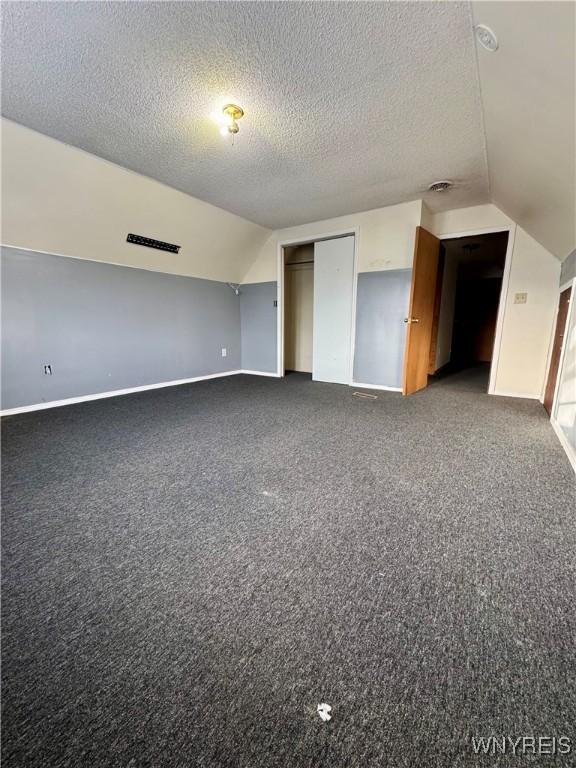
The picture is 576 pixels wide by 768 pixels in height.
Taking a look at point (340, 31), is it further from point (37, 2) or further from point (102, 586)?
point (102, 586)

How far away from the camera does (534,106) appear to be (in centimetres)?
167

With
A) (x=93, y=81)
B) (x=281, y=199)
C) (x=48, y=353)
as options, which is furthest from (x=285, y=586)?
(x=281, y=199)

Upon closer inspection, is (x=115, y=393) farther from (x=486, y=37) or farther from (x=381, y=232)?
(x=486, y=37)

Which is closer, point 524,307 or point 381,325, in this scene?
point 524,307

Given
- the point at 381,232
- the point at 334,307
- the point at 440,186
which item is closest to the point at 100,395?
the point at 334,307

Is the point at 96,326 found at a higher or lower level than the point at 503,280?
lower

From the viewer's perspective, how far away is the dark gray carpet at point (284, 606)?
2.40 feet

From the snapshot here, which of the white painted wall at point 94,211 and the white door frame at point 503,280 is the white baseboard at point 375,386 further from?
the white painted wall at point 94,211

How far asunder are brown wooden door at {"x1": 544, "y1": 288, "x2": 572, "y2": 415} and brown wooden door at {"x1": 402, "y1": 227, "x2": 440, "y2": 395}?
1.37 meters

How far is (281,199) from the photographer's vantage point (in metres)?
3.66

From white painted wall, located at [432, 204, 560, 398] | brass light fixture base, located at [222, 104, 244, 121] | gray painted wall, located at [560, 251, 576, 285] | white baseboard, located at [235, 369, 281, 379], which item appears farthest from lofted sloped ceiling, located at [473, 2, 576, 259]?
white baseboard, located at [235, 369, 281, 379]

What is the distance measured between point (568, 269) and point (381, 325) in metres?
1.94

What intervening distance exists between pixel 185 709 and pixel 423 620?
760mm

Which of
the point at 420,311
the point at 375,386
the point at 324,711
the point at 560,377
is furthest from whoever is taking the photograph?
the point at 375,386
